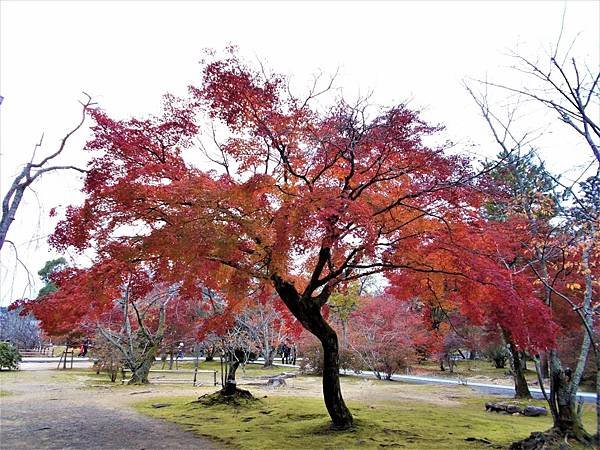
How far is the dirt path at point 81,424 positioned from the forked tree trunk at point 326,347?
2.44 metres

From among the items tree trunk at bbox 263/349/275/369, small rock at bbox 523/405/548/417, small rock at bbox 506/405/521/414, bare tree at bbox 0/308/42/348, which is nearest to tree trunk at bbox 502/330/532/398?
small rock at bbox 506/405/521/414

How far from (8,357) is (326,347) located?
21983 mm

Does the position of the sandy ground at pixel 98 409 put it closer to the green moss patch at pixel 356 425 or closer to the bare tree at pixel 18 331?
the green moss patch at pixel 356 425

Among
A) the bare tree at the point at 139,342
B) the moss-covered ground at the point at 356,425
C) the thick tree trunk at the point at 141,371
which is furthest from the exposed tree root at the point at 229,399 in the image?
the thick tree trunk at the point at 141,371

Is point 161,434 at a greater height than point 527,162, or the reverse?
point 527,162

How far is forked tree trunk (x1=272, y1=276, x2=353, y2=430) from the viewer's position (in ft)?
27.8

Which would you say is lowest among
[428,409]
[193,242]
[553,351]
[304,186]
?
[428,409]

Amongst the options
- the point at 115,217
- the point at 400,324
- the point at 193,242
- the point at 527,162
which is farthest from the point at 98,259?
the point at 400,324

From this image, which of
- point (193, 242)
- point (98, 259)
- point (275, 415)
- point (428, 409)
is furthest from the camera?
point (428, 409)

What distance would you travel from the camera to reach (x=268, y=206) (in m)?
8.04

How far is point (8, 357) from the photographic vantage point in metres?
22.8

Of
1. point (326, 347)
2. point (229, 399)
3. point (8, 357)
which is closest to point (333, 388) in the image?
point (326, 347)

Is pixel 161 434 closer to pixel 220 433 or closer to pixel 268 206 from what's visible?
pixel 220 433

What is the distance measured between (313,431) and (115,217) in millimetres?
5604
